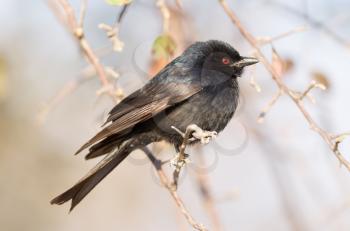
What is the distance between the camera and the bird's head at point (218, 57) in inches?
181

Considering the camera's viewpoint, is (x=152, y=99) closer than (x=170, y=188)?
No

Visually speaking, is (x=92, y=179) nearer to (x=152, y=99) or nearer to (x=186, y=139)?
(x=152, y=99)

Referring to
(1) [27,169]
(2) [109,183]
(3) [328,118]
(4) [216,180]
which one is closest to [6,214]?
(1) [27,169]

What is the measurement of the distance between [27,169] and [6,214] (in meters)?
0.80

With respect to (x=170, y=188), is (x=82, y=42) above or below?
above

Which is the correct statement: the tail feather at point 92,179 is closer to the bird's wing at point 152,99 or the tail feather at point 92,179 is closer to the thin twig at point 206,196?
the bird's wing at point 152,99

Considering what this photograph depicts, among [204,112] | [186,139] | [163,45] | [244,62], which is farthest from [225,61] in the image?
[186,139]

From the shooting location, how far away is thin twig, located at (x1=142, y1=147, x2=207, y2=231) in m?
3.34

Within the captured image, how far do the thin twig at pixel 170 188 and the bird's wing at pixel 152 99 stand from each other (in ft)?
0.88

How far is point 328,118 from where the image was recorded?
12.5 feet

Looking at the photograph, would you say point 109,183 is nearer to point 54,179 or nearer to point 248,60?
point 54,179

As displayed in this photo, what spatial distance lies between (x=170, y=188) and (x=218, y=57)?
4.24ft

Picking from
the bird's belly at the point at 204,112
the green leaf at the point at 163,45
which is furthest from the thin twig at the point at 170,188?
the green leaf at the point at 163,45

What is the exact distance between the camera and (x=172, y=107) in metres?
4.37
